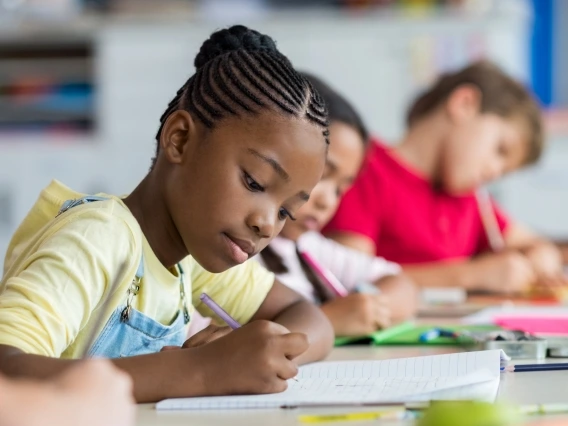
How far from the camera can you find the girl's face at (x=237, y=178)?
0.83 metres

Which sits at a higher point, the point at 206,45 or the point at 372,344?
the point at 206,45

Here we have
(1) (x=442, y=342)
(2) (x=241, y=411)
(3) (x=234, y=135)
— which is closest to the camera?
(2) (x=241, y=411)

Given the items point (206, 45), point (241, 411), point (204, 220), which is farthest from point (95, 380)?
point (206, 45)

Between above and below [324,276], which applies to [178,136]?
below

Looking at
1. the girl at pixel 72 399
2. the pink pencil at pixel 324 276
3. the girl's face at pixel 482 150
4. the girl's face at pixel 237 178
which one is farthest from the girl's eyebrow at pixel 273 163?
the girl's face at pixel 482 150

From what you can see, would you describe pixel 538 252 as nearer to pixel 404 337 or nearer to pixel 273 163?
pixel 404 337

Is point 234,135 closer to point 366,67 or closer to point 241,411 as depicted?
point 241,411

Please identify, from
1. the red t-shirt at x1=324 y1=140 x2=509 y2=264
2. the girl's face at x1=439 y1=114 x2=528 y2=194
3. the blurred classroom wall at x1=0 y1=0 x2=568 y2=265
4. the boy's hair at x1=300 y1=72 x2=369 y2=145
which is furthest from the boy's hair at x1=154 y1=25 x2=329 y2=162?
the blurred classroom wall at x1=0 y1=0 x2=568 y2=265

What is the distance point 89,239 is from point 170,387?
14 centimetres

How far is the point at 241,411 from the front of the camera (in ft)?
2.19

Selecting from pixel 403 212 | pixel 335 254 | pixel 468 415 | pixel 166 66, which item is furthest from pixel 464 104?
pixel 166 66

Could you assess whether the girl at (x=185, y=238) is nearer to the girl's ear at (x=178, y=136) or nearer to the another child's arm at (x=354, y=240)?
the girl's ear at (x=178, y=136)

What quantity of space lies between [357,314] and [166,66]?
3071mm

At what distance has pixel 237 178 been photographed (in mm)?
824
